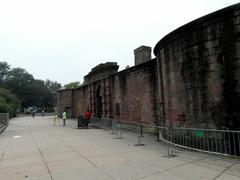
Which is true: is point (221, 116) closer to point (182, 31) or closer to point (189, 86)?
point (189, 86)

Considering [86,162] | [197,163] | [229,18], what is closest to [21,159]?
[86,162]

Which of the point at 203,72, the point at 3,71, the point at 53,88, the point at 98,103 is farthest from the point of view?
the point at 53,88

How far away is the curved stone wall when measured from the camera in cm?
705

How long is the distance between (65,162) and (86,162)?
2.13 feet

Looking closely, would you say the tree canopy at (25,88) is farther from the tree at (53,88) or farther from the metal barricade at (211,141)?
the metal barricade at (211,141)

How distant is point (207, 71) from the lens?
770cm

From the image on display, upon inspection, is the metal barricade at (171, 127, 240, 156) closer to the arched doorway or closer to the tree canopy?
the arched doorway

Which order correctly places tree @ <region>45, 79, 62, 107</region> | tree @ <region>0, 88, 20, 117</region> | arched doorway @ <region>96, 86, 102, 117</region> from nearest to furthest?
arched doorway @ <region>96, 86, 102, 117</region> < tree @ <region>0, 88, 20, 117</region> < tree @ <region>45, 79, 62, 107</region>

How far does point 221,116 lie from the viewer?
7285 mm

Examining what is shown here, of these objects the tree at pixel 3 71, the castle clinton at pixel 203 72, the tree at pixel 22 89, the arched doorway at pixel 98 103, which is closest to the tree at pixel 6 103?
the arched doorway at pixel 98 103

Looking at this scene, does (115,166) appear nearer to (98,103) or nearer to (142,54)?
(142,54)

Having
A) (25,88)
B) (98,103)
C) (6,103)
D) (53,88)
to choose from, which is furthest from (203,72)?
(53,88)

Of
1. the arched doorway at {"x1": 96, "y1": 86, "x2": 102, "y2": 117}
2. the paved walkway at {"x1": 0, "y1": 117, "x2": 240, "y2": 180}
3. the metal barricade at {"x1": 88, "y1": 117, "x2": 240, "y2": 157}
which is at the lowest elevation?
the paved walkway at {"x1": 0, "y1": 117, "x2": 240, "y2": 180}

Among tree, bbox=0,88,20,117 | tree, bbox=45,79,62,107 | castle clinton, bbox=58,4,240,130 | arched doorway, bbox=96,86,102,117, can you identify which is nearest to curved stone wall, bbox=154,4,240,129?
castle clinton, bbox=58,4,240,130
